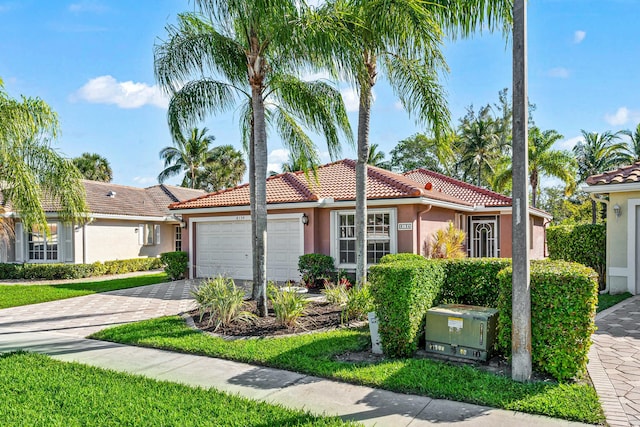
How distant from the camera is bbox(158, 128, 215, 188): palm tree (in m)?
41.2

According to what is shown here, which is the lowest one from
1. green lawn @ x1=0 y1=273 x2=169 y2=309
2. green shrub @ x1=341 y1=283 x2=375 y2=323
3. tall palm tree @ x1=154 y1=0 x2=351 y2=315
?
green lawn @ x1=0 y1=273 x2=169 y2=309

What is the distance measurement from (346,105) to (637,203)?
8.40 metres

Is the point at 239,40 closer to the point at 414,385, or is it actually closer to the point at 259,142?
the point at 259,142

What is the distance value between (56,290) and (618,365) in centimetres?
1629

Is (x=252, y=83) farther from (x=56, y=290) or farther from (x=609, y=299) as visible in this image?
(x=56, y=290)

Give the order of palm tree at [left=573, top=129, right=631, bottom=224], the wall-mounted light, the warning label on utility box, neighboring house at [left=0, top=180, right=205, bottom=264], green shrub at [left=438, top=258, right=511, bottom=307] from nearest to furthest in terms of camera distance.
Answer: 1. the warning label on utility box
2. green shrub at [left=438, top=258, right=511, bottom=307]
3. the wall-mounted light
4. neighboring house at [left=0, top=180, right=205, bottom=264]
5. palm tree at [left=573, top=129, right=631, bottom=224]

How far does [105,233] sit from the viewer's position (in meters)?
21.2

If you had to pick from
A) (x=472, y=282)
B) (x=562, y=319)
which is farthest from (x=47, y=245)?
(x=562, y=319)

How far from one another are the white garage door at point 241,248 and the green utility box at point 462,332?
8.99m

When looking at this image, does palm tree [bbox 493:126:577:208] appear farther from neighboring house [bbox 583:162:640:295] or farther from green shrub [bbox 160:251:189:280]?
green shrub [bbox 160:251:189:280]

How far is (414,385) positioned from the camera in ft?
17.5

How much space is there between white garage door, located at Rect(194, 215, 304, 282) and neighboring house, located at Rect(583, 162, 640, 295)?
956cm

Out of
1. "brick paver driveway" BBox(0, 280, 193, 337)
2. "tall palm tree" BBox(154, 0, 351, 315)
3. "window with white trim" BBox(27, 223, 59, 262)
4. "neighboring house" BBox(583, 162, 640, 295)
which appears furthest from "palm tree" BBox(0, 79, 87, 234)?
"neighboring house" BBox(583, 162, 640, 295)

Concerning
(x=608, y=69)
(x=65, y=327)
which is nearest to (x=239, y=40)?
(x=65, y=327)
